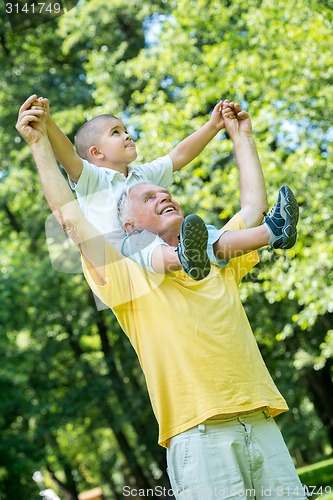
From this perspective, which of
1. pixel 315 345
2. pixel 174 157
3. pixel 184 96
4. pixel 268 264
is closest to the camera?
pixel 174 157

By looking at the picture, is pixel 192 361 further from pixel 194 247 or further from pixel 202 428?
pixel 194 247

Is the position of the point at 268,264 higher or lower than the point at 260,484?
higher

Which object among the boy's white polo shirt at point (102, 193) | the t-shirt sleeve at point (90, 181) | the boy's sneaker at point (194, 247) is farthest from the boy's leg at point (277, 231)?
the t-shirt sleeve at point (90, 181)

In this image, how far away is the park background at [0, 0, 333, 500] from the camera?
441 inches

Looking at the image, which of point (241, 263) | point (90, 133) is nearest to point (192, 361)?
point (241, 263)

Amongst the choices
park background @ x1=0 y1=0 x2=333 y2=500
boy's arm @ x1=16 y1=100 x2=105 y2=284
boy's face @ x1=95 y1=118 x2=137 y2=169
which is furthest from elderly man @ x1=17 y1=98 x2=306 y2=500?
park background @ x1=0 y1=0 x2=333 y2=500

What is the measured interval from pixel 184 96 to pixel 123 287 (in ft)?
41.3

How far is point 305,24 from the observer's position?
429 inches

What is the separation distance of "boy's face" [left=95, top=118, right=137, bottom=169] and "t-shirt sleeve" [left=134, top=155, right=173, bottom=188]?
126 mm

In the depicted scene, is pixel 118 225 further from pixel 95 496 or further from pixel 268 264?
pixel 95 496

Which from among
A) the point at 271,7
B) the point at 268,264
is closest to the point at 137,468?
the point at 268,264

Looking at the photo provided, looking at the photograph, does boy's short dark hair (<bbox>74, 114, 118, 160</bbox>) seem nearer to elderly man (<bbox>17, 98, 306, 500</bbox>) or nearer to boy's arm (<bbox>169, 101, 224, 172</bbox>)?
boy's arm (<bbox>169, 101, 224, 172</bbox>)

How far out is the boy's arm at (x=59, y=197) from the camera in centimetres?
247

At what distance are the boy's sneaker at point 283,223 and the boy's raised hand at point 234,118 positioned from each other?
27.5 inches
